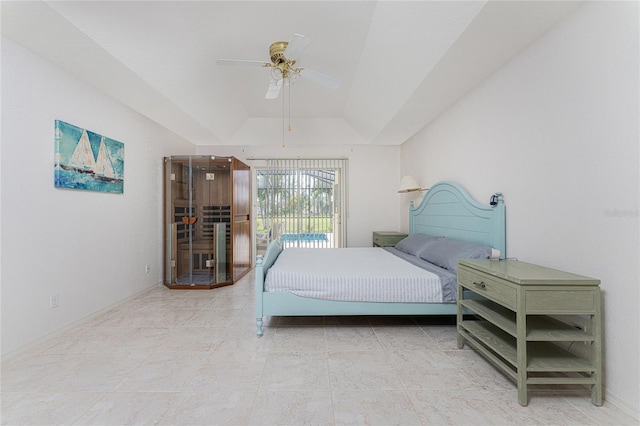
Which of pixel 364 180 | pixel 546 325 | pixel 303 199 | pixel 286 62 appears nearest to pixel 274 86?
pixel 286 62

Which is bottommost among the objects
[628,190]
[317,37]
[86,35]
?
[628,190]

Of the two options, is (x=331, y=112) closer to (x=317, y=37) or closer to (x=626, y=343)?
(x=317, y=37)

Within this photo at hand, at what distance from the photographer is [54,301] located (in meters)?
2.50

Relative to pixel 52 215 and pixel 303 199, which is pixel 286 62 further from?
pixel 303 199

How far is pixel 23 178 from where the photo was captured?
2.23m

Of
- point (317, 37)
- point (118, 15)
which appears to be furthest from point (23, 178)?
point (317, 37)

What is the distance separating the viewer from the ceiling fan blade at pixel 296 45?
202 centimetres

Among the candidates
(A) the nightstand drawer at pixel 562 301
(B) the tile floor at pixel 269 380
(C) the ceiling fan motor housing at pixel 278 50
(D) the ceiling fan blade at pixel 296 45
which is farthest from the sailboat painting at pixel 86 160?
(A) the nightstand drawer at pixel 562 301

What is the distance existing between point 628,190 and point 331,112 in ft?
13.5

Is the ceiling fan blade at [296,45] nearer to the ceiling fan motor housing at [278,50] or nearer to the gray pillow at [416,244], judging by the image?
the ceiling fan motor housing at [278,50]

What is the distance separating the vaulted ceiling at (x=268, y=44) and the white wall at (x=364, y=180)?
59.7 inches

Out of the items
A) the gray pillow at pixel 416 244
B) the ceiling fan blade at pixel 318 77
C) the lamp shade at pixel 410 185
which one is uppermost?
the ceiling fan blade at pixel 318 77

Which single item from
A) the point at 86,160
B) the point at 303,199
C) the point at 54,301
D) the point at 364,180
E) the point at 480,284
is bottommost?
the point at 54,301

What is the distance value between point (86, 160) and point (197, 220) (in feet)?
5.29
